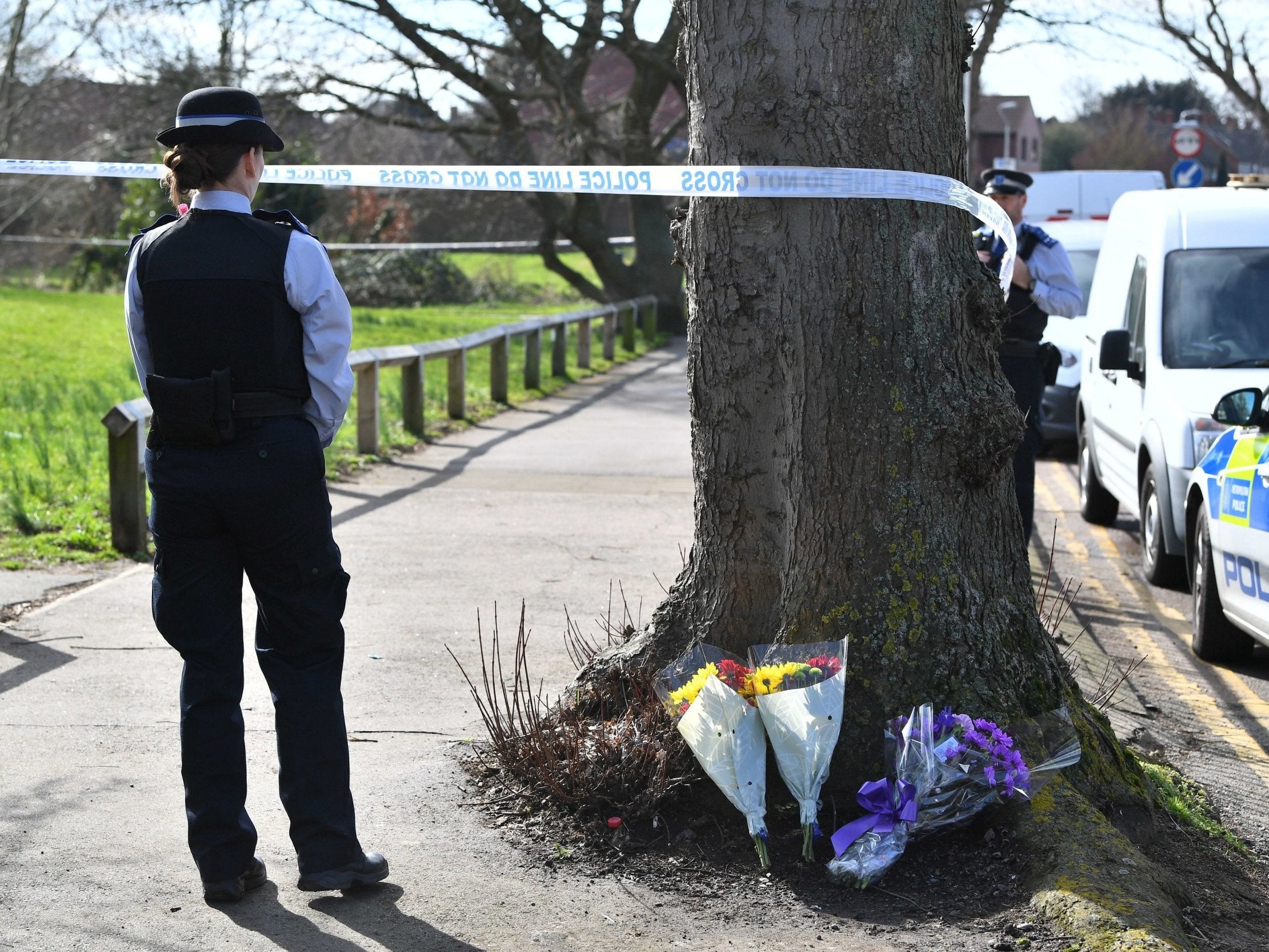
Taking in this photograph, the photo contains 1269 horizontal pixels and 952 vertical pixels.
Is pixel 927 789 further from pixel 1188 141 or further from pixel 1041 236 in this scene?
pixel 1188 141

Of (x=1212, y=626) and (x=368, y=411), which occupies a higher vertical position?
(x=368, y=411)

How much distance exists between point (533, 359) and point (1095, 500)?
7.65 meters

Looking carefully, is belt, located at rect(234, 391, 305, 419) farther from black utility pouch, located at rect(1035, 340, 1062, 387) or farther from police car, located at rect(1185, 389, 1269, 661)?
black utility pouch, located at rect(1035, 340, 1062, 387)

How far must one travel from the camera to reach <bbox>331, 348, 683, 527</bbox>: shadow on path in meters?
9.55

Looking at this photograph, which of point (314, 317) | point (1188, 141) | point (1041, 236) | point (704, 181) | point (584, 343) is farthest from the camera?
point (1188, 141)

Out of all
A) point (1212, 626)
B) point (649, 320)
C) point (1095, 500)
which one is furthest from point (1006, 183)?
point (649, 320)

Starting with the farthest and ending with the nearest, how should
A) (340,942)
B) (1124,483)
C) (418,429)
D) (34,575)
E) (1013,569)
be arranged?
(418,429), (1124,483), (34,575), (1013,569), (340,942)

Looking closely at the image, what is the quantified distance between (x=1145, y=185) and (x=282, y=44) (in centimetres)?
1288

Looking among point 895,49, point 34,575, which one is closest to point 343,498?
point 34,575

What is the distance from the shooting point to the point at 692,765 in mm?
4168

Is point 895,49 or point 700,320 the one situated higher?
point 895,49

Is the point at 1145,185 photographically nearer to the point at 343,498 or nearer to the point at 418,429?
the point at 418,429

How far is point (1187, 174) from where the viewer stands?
76.3 feet

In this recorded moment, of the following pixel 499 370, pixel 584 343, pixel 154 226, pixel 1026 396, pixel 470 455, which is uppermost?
pixel 154 226
